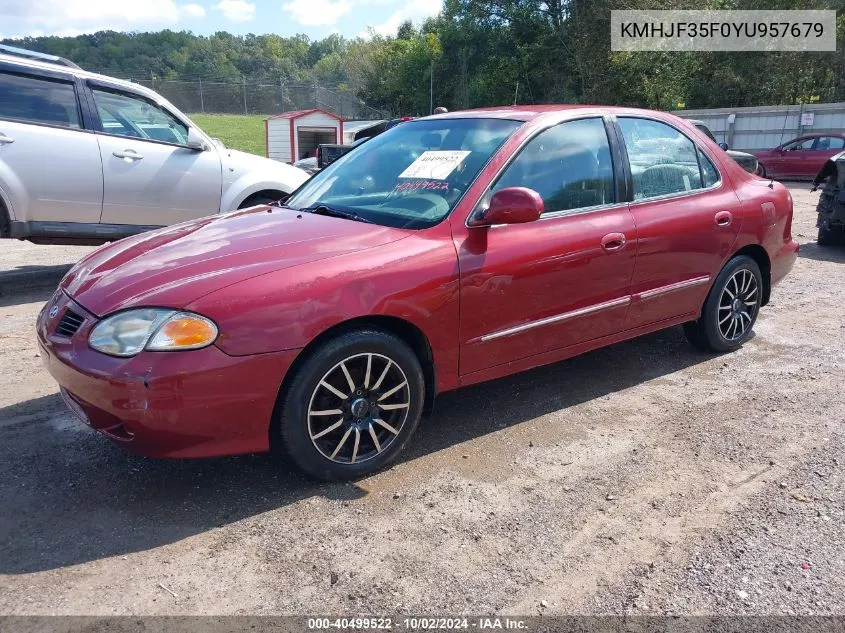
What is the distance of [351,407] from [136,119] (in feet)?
16.1

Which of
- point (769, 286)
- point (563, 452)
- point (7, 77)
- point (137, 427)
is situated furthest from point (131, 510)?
point (7, 77)

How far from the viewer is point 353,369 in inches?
119

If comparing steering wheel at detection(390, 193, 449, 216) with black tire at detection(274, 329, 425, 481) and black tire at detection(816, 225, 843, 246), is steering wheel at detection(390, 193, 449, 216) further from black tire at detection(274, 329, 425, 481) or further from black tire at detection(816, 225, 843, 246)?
black tire at detection(816, 225, 843, 246)

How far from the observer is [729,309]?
4.76m

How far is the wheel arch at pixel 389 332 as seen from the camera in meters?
2.89

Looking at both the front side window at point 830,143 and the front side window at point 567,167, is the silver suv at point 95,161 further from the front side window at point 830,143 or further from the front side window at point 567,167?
the front side window at point 830,143

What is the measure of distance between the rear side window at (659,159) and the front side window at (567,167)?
0.22 metres

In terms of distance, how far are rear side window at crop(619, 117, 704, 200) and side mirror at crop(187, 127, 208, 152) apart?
4329 millimetres

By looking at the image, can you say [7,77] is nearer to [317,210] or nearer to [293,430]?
[317,210]

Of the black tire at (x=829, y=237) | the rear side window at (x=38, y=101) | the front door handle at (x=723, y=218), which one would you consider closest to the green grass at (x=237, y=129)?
the rear side window at (x=38, y=101)

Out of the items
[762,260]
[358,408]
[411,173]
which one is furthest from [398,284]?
[762,260]

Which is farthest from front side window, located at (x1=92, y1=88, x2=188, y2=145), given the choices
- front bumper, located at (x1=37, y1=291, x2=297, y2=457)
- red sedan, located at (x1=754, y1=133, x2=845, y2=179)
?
red sedan, located at (x1=754, y1=133, x2=845, y2=179)

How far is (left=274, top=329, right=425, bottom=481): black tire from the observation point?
2.89 m

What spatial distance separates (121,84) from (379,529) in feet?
18.4
